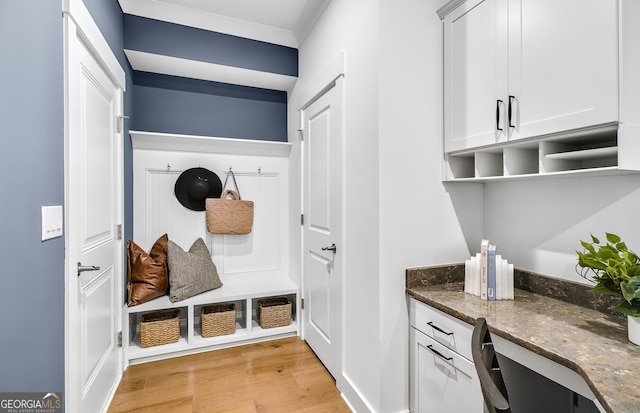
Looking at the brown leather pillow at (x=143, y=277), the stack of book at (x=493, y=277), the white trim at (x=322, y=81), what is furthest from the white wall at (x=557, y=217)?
the brown leather pillow at (x=143, y=277)

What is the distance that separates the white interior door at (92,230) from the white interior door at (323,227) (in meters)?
→ 1.38

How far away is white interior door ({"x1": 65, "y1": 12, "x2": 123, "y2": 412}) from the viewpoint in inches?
55.7

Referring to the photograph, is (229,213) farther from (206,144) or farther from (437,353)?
(437,353)

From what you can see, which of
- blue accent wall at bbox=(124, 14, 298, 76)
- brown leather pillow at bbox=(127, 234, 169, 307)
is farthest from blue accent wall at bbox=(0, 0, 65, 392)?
blue accent wall at bbox=(124, 14, 298, 76)

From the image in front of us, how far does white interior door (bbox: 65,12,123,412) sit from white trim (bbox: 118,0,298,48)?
0.71 m

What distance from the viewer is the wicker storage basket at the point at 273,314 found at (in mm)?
2914

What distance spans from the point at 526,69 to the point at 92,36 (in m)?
2.11

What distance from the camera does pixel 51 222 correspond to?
1.24 meters

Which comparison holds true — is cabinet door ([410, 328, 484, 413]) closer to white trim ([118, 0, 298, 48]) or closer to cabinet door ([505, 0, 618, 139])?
cabinet door ([505, 0, 618, 139])

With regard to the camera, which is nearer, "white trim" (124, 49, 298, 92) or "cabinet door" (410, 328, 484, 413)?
"cabinet door" (410, 328, 484, 413)

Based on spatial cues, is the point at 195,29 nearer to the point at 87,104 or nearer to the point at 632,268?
the point at 87,104

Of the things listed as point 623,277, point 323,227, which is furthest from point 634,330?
point 323,227

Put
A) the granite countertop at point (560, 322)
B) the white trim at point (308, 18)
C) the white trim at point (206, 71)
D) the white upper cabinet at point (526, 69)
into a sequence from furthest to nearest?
the white trim at point (206, 71)
the white trim at point (308, 18)
the white upper cabinet at point (526, 69)
the granite countertop at point (560, 322)

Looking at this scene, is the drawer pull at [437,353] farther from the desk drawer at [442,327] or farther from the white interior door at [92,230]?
the white interior door at [92,230]
